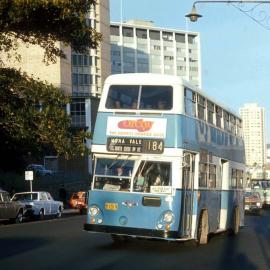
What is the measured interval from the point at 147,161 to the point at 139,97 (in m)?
1.64

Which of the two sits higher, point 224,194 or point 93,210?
point 224,194

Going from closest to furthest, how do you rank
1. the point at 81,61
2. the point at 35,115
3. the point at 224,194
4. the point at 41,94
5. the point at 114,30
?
1. the point at 224,194
2. the point at 35,115
3. the point at 41,94
4. the point at 81,61
5. the point at 114,30

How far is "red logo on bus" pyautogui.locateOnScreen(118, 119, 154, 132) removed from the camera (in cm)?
1517

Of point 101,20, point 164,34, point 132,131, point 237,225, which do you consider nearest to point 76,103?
point 101,20

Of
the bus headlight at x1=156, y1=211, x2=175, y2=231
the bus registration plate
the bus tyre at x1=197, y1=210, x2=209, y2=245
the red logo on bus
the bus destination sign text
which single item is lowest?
the bus tyre at x1=197, y1=210, x2=209, y2=245

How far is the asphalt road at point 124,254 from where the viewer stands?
1266cm

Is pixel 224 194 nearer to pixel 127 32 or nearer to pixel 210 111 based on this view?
pixel 210 111

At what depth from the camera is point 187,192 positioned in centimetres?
1526

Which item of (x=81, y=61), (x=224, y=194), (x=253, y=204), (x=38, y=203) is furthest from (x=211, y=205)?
(x=81, y=61)

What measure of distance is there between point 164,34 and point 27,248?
15384cm

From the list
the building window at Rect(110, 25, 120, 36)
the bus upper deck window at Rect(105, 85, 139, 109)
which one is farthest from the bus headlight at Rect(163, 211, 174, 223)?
the building window at Rect(110, 25, 120, 36)

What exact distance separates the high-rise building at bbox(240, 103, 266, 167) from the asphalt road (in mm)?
121450

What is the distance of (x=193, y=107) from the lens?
16297 mm

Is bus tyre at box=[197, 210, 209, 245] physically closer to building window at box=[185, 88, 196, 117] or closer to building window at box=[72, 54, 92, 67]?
building window at box=[185, 88, 196, 117]
